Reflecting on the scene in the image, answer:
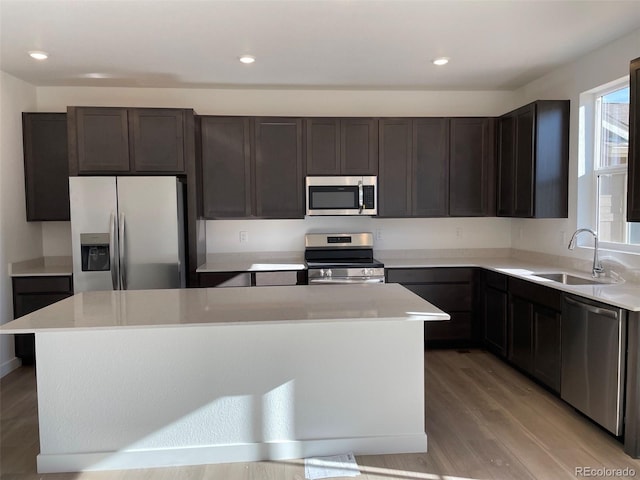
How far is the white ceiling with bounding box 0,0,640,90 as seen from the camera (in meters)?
2.65

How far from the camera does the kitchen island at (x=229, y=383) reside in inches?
90.0

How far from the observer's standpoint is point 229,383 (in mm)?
2369

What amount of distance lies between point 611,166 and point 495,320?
1539 mm

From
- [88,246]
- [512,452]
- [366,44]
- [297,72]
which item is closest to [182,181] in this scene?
[88,246]

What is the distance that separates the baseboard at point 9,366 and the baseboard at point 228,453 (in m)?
1.88

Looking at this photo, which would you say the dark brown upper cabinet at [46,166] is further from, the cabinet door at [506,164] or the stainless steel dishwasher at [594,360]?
the stainless steel dishwasher at [594,360]

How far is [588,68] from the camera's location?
3512mm

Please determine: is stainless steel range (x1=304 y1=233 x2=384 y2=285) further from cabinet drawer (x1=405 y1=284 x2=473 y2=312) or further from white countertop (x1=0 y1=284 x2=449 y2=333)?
white countertop (x1=0 y1=284 x2=449 y2=333)

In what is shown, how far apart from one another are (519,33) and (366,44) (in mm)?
1047

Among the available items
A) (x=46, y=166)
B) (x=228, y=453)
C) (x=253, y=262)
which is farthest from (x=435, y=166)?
(x=46, y=166)

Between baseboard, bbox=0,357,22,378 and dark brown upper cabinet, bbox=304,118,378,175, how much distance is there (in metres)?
3.10

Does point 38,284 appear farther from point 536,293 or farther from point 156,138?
point 536,293

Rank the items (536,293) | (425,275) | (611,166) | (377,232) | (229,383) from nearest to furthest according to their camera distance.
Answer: (229,383) → (536,293) → (611,166) → (425,275) → (377,232)

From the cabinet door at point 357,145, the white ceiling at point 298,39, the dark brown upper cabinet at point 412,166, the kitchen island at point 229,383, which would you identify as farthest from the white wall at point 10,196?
the dark brown upper cabinet at point 412,166
